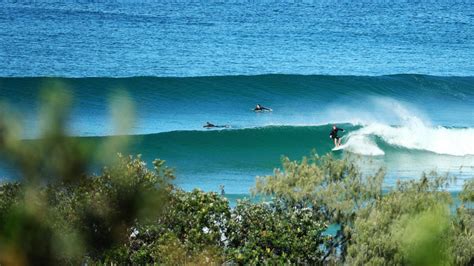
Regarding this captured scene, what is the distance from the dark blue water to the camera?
46219 mm

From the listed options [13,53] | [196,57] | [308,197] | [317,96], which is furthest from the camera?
[196,57]

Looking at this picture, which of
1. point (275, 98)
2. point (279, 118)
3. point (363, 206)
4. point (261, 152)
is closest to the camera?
point (363, 206)

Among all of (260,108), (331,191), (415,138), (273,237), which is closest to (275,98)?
(260,108)

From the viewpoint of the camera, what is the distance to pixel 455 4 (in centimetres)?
8288

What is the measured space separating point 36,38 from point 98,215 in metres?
49.4

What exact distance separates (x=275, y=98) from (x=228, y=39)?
1591cm

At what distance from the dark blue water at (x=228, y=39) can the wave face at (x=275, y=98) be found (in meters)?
2.36

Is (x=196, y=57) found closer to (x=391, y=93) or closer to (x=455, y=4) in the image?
(x=391, y=93)

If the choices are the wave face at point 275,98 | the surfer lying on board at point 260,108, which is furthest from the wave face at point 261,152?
the surfer lying on board at point 260,108

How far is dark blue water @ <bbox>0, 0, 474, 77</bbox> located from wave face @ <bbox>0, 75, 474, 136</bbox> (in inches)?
92.8

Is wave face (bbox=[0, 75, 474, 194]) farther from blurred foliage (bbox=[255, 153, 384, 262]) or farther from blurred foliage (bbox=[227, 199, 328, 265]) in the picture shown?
blurred foliage (bbox=[227, 199, 328, 265])

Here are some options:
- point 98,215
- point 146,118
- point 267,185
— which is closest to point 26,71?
point 146,118

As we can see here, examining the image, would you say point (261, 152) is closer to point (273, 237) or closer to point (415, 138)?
point (415, 138)

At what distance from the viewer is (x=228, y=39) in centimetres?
5603
